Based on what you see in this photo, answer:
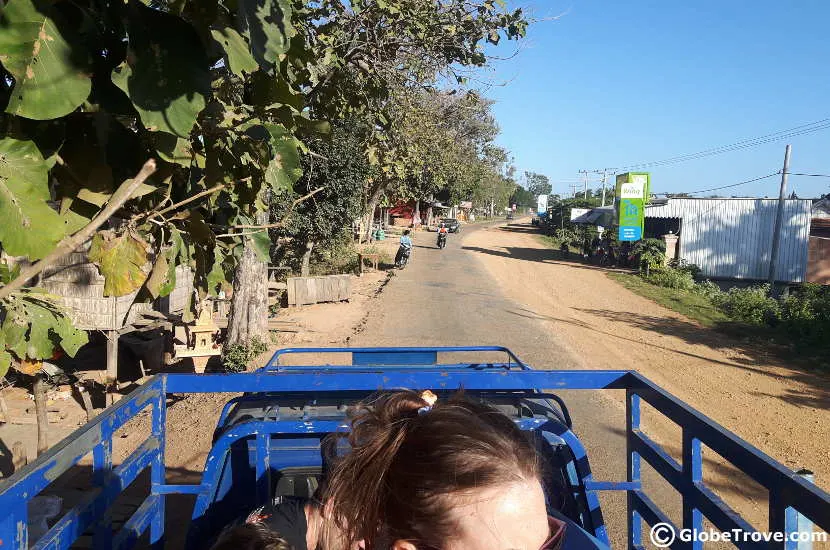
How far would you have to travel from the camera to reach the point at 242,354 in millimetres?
9328

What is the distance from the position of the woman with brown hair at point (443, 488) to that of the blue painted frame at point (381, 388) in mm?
794

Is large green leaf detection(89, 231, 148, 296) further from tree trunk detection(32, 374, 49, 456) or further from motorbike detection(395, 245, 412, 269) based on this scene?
motorbike detection(395, 245, 412, 269)

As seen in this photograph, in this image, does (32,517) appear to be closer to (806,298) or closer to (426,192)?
(806,298)

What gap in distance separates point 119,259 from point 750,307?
16372 mm

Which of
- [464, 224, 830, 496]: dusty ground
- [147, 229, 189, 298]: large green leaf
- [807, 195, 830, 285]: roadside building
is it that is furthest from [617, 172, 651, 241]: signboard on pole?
[147, 229, 189, 298]: large green leaf

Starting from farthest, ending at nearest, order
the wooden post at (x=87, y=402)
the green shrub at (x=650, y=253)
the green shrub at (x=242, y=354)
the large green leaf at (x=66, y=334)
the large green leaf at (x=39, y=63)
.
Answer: the green shrub at (x=650, y=253)
the green shrub at (x=242, y=354)
the wooden post at (x=87, y=402)
the large green leaf at (x=66, y=334)
the large green leaf at (x=39, y=63)

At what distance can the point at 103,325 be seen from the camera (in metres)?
8.27

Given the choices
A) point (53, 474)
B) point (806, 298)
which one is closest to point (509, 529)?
point (53, 474)

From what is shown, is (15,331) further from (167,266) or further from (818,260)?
(818,260)

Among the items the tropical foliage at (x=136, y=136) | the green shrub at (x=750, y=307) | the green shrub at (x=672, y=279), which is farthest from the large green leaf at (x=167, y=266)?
the green shrub at (x=672, y=279)

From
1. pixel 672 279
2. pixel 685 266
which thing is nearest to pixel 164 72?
pixel 672 279

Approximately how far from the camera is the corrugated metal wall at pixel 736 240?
27297mm

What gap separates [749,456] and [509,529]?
1.07 meters

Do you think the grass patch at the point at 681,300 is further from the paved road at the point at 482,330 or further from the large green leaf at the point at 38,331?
the large green leaf at the point at 38,331
